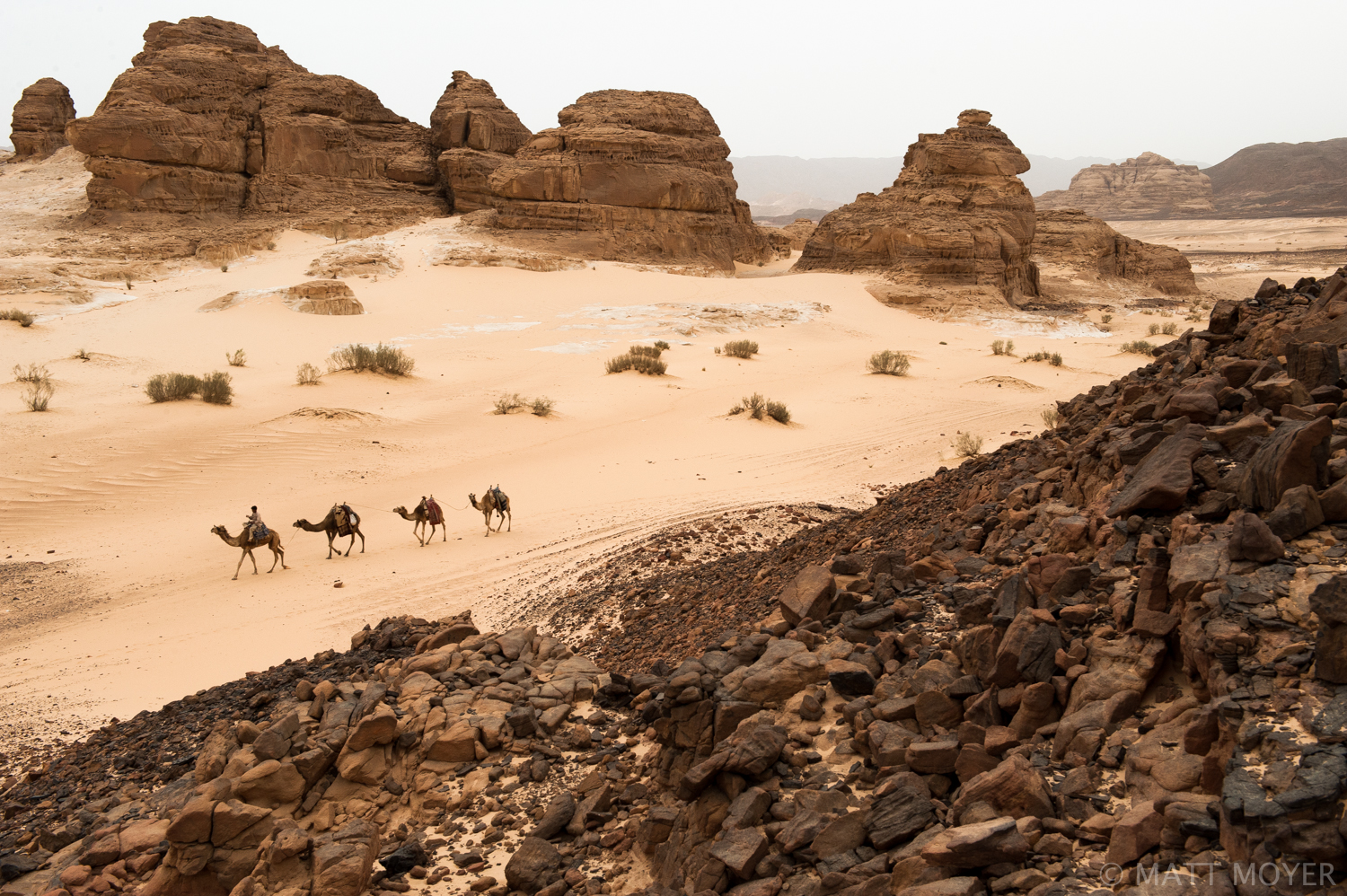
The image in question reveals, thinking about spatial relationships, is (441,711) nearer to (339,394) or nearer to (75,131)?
(339,394)

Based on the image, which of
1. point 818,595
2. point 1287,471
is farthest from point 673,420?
point 1287,471

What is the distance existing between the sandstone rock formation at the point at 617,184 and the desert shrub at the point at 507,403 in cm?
1857

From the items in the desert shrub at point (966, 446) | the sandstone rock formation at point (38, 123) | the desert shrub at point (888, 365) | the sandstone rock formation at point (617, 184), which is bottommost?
the desert shrub at point (966, 446)

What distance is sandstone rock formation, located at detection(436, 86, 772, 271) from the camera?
35906 millimetres

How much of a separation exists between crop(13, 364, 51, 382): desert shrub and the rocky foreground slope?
13.3 metres

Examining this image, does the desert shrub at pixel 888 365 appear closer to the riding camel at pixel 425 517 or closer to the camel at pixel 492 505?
the camel at pixel 492 505

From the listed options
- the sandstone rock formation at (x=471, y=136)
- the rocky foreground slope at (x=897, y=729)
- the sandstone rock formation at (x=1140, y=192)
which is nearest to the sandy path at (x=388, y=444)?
the rocky foreground slope at (x=897, y=729)

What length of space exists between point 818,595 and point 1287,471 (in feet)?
7.46

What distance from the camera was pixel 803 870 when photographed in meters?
3.16

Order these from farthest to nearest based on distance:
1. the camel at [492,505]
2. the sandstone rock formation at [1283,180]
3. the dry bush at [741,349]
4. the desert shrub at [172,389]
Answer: the sandstone rock formation at [1283,180]
the dry bush at [741,349]
the desert shrub at [172,389]
the camel at [492,505]

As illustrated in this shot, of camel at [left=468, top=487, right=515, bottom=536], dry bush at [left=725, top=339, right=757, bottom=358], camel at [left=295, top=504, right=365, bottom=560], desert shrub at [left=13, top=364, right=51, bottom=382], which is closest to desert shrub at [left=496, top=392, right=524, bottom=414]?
camel at [left=468, top=487, right=515, bottom=536]

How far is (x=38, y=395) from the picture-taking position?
14852mm

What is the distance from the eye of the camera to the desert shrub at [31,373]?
52.2 ft

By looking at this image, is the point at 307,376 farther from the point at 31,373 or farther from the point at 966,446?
the point at 966,446
